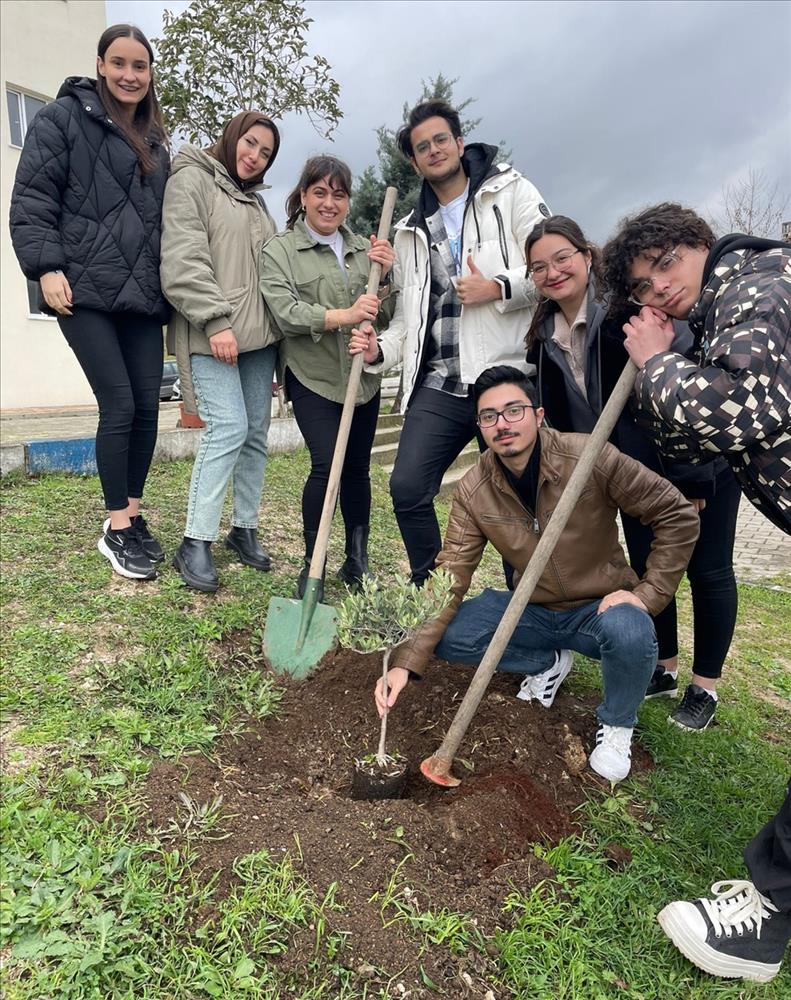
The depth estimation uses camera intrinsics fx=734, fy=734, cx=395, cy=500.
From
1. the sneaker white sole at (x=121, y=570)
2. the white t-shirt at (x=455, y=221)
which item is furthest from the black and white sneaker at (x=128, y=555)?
the white t-shirt at (x=455, y=221)

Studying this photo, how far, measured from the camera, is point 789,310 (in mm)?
1717

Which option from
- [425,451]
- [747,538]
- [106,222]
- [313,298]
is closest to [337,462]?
[425,451]

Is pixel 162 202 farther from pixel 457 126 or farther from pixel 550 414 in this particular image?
pixel 550 414

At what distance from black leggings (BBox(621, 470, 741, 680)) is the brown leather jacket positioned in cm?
31

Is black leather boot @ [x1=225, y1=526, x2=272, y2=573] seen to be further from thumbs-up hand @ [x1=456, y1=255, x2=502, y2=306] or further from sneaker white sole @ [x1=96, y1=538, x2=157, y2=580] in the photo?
thumbs-up hand @ [x1=456, y1=255, x2=502, y2=306]

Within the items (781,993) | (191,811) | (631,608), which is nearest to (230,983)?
(191,811)

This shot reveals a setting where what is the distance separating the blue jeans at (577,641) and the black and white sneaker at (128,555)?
1487mm

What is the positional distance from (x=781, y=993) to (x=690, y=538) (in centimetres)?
135

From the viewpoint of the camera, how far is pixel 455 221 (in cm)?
330

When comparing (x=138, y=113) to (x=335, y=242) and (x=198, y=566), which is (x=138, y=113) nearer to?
(x=335, y=242)

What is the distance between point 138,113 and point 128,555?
2.00m

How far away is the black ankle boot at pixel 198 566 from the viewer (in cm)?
351

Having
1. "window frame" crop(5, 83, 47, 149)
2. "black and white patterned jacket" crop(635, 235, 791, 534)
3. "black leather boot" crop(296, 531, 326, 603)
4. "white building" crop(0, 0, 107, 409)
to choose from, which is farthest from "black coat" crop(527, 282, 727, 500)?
"window frame" crop(5, 83, 47, 149)

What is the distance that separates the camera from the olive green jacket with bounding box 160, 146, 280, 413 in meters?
3.21
